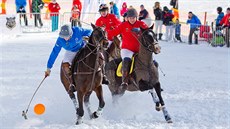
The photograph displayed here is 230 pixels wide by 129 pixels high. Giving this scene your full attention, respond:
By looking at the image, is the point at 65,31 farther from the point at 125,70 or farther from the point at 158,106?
the point at 158,106

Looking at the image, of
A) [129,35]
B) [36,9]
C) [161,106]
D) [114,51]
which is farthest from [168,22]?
[161,106]

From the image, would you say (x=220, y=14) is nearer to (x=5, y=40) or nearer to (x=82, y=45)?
(x=5, y=40)

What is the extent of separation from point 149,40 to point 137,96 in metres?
3.03

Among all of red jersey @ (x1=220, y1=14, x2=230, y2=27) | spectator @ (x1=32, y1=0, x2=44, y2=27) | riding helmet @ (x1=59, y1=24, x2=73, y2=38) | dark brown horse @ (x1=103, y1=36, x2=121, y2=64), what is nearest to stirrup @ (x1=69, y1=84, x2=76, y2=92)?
riding helmet @ (x1=59, y1=24, x2=73, y2=38)

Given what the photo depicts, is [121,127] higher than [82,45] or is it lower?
lower

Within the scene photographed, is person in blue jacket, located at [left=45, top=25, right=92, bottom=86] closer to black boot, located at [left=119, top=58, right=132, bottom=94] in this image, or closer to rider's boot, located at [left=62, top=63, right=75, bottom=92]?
rider's boot, located at [left=62, top=63, right=75, bottom=92]

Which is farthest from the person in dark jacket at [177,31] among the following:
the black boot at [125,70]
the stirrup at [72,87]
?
the stirrup at [72,87]

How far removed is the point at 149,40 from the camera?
942cm

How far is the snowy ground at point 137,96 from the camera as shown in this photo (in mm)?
9852

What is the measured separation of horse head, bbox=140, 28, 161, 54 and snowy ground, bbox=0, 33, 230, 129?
1578mm

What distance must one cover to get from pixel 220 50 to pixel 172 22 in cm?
333

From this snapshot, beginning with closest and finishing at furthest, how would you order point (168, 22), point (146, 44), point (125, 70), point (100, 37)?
1. point (100, 37)
2. point (146, 44)
3. point (125, 70)
4. point (168, 22)

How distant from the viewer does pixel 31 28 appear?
2442cm

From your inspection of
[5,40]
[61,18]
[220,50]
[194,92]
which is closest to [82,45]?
[194,92]
